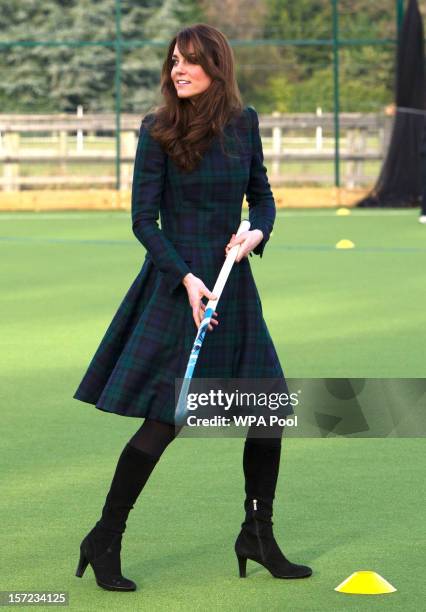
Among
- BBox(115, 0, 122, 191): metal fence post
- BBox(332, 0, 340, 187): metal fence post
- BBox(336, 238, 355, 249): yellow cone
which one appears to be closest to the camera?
BBox(336, 238, 355, 249): yellow cone

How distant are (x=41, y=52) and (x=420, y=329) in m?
27.5

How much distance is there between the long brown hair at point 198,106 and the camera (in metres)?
5.23

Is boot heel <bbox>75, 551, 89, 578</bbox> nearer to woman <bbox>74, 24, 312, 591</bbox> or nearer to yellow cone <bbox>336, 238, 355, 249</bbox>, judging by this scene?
woman <bbox>74, 24, 312, 591</bbox>

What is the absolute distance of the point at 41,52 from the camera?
38031mm

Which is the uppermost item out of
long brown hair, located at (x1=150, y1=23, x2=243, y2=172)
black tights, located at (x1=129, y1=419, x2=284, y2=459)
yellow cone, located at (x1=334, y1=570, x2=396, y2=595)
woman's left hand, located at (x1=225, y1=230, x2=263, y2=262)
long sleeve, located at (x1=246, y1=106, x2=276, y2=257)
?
long brown hair, located at (x1=150, y1=23, x2=243, y2=172)

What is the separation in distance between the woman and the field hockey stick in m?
0.03

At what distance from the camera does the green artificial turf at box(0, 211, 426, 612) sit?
5.50 metres

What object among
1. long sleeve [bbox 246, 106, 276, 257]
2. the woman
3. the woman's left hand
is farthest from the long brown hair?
the woman's left hand

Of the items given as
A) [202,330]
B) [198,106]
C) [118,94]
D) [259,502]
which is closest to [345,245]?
[118,94]

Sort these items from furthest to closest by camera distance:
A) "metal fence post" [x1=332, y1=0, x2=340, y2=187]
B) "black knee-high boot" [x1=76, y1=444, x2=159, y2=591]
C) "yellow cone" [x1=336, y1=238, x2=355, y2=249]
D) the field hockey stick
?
"metal fence post" [x1=332, y1=0, x2=340, y2=187] < "yellow cone" [x1=336, y1=238, x2=355, y2=249] < "black knee-high boot" [x1=76, y1=444, x2=159, y2=591] < the field hockey stick

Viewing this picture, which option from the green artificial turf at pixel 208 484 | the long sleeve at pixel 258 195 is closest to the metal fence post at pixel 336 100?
the green artificial turf at pixel 208 484

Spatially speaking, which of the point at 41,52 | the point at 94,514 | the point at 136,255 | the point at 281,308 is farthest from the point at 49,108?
the point at 94,514

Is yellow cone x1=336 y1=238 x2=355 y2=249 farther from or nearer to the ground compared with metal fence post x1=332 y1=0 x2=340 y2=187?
nearer to the ground

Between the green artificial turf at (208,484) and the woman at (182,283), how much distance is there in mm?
245
